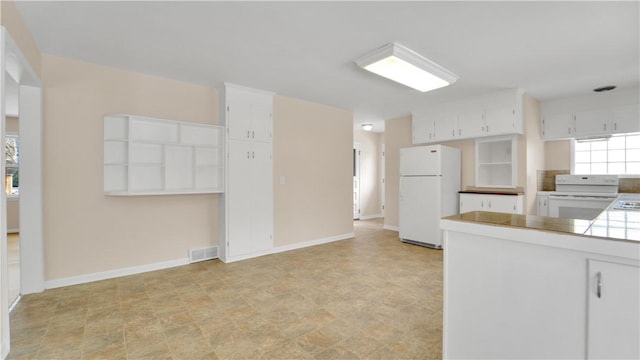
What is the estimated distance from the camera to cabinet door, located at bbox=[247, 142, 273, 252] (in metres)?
4.28

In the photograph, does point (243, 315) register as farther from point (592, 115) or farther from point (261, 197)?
point (592, 115)

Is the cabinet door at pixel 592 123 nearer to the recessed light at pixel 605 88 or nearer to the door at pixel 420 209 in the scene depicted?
the recessed light at pixel 605 88

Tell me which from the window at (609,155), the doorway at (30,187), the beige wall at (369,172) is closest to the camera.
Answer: the doorway at (30,187)

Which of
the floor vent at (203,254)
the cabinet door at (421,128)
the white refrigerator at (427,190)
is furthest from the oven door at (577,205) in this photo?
the floor vent at (203,254)

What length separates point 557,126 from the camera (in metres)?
4.77

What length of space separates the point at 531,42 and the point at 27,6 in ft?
14.4

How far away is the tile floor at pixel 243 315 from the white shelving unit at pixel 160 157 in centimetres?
108

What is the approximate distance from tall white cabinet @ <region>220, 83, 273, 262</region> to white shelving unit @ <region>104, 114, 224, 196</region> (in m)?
0.21

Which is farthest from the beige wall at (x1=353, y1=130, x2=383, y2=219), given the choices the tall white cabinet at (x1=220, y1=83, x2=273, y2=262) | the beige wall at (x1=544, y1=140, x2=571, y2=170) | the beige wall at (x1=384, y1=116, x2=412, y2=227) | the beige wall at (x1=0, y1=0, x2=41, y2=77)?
the beige wall at (x1=0, y1=0, x2=41, y2=77)

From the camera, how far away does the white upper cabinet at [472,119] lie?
434 cm

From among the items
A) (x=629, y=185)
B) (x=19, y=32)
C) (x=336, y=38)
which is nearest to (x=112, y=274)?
(x=19, y=32)

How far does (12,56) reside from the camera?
7.27 feet

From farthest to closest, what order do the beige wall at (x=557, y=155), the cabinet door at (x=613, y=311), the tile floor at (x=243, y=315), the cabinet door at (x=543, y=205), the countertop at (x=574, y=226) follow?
A: the beige wall at (x=557, y=155), the cabinet door at (x=543, y=205), the tile floor at (x=243, y=315), the countertop at (x=574, y=226), the cabinet door at (x=613, y=311)

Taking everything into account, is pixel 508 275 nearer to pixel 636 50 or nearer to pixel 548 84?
pixel 636 50
